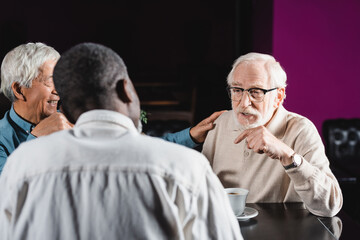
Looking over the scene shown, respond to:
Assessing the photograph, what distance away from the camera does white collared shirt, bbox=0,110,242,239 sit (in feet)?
2.64

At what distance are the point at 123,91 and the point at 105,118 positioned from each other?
0.07m

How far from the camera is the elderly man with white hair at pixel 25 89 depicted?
170cm

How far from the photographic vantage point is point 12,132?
68.6 inches

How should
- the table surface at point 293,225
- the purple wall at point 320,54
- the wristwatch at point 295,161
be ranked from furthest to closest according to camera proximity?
the purple wall at point 320,54 < the wristwatch at point 295,161 < the table surface at point 293,225

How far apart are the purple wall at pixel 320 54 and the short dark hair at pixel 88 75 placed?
3451 mm

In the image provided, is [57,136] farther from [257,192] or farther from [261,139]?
[257,192]

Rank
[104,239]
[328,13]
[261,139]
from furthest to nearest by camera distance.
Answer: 1. [328,13]
2. [261,139]
3. [104,239]

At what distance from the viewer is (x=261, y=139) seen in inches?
59.0

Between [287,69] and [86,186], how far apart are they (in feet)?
11.9

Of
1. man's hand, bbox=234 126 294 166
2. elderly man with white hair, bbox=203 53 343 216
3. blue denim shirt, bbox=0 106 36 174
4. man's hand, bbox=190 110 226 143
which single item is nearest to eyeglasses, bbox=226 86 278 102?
elderly man with white hair, bbox=203 53 343 216

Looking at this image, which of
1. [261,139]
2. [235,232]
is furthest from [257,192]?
[235,232]

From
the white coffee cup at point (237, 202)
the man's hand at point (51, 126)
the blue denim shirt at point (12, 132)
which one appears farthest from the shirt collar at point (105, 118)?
the blue denim shirt at point (12, 132)

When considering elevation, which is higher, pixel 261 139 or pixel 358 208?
pixel 261 139

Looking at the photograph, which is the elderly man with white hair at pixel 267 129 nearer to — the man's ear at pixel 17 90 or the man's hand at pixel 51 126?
the man's hand at pixel 51 126
